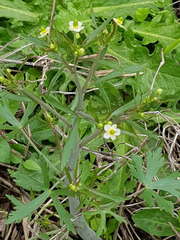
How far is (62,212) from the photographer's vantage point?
61.6 inches

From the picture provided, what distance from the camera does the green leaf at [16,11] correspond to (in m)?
2.54

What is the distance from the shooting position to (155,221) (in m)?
2.06

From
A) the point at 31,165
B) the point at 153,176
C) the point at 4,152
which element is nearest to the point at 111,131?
the point at 153,176

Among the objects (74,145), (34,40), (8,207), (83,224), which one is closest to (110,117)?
(74,145)

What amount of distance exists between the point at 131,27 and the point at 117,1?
172 millimetres

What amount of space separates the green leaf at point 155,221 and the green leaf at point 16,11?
126 cm

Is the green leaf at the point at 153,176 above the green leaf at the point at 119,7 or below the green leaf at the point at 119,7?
Result: below

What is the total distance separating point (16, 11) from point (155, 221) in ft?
4.52

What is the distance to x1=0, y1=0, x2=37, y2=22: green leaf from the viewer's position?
2.54 metres

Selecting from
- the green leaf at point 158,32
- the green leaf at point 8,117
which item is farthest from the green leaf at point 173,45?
the green leaf at point 8,117

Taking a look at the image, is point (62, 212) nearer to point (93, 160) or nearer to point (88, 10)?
point (93, 160)

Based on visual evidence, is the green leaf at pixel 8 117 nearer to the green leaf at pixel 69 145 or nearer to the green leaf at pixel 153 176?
the green leaf at pixel 69 145

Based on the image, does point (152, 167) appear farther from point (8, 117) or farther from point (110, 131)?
point (8, 117)

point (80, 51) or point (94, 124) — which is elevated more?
point (80, 51)
